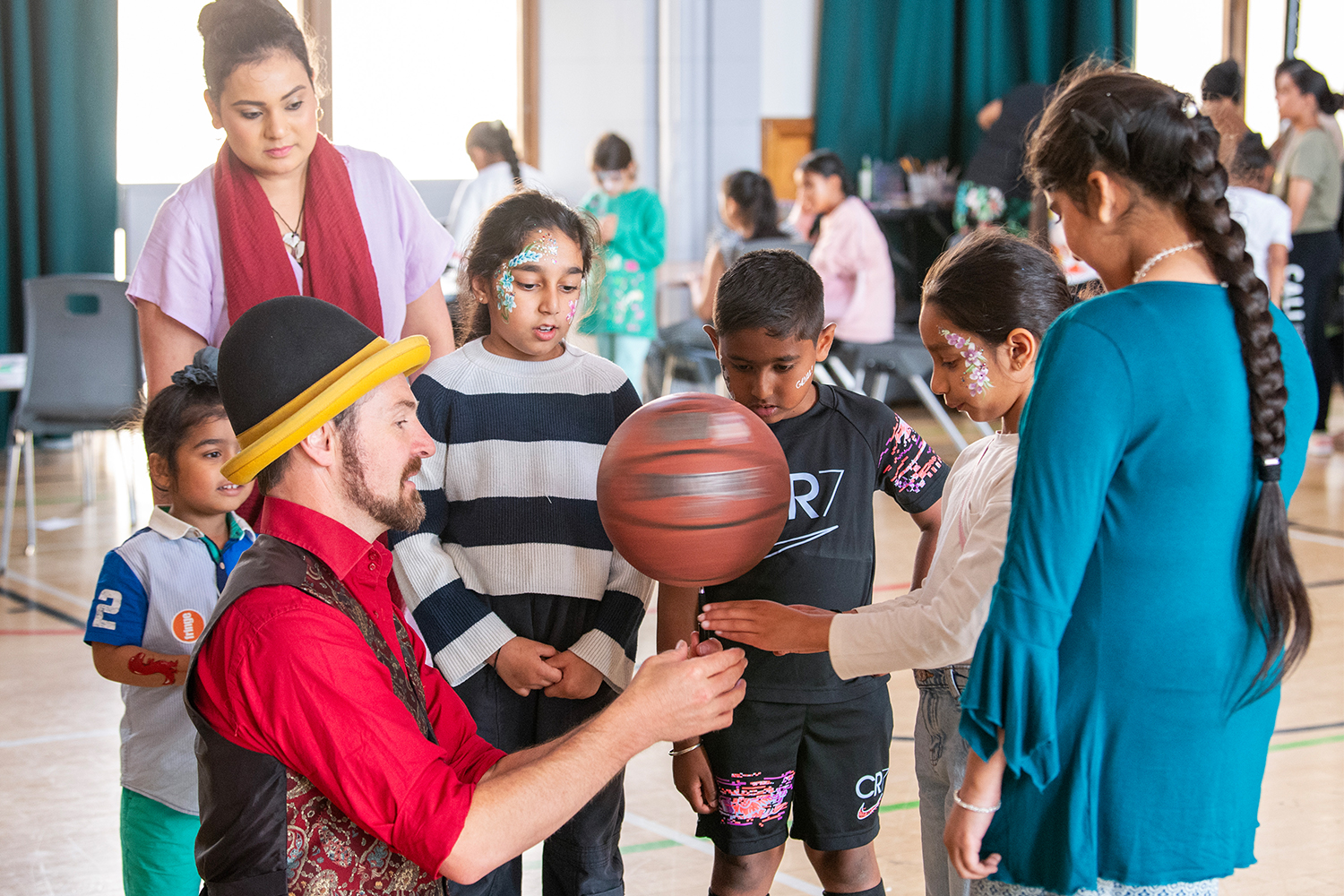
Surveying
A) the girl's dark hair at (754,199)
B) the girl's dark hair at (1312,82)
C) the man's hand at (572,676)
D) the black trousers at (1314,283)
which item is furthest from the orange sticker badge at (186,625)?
the girl's dark hair at (1312,82)

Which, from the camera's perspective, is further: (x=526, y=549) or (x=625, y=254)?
(x=625, y=254)

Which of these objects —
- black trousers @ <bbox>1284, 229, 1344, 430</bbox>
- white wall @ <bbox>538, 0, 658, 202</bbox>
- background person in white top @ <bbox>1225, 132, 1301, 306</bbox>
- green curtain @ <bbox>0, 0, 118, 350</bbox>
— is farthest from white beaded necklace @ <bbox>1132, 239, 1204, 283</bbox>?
green curtain @ <bbox>0, 0, 118, 350</bbox>

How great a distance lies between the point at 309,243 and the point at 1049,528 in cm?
137

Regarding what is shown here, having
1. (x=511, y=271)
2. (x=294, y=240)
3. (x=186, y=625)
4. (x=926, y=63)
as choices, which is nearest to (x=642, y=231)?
(x=926, y=63)

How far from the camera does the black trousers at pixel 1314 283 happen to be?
679 cm

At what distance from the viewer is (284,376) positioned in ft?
4.24

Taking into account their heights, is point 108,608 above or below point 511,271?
below

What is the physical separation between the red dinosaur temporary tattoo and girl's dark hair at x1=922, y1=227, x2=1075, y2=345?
1255 millimetres

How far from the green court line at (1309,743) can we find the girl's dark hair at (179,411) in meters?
2.55

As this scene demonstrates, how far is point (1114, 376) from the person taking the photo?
1.09m

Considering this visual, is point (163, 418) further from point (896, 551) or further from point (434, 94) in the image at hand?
point (434, 94)

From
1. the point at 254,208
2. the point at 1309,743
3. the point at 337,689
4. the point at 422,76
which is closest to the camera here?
the point at 337,689

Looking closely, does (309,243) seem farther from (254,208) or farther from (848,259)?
(848,259)

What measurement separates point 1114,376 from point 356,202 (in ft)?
4.56
